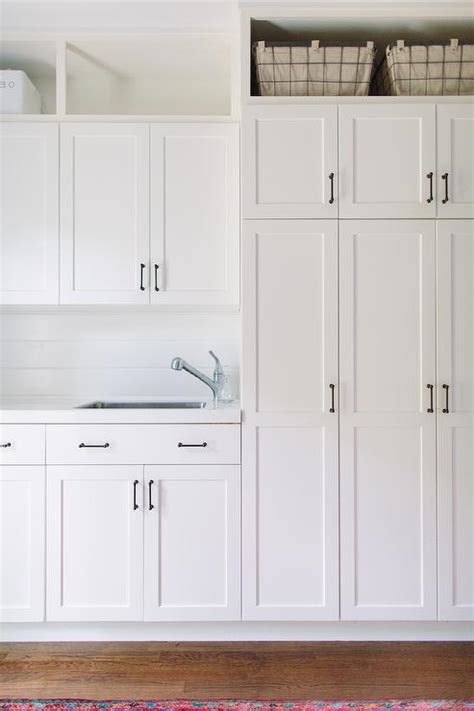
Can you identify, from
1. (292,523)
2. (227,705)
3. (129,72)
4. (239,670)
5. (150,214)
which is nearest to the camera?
(227,705)

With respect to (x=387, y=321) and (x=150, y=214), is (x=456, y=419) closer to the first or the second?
(x=387, y=321)

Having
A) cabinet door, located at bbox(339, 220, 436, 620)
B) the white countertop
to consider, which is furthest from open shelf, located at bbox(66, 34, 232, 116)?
the white countertop

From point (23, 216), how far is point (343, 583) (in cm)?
215

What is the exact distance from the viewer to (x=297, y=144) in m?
2.07

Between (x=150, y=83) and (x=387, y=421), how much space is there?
2124 mm

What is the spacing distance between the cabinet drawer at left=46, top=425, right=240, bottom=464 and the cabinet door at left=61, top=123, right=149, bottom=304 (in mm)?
615

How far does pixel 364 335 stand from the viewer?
208cm

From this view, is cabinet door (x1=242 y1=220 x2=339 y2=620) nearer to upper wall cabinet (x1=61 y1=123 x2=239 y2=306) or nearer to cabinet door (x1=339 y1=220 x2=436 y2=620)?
cabinet door (x1=339 y1=220 x2=436 y2=620)

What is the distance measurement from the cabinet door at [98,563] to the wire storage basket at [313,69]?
5.76ft

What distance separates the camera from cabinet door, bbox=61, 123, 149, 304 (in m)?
2.26

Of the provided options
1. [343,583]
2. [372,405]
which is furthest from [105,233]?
[343,583]

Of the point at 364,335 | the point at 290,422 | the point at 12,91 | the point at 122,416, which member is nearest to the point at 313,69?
the point at 364,335

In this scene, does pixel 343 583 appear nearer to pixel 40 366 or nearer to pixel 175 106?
pixel 40 366

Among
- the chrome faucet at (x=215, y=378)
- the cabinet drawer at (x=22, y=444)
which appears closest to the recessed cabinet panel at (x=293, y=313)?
the chrome faucet at (x=215, y=378)
